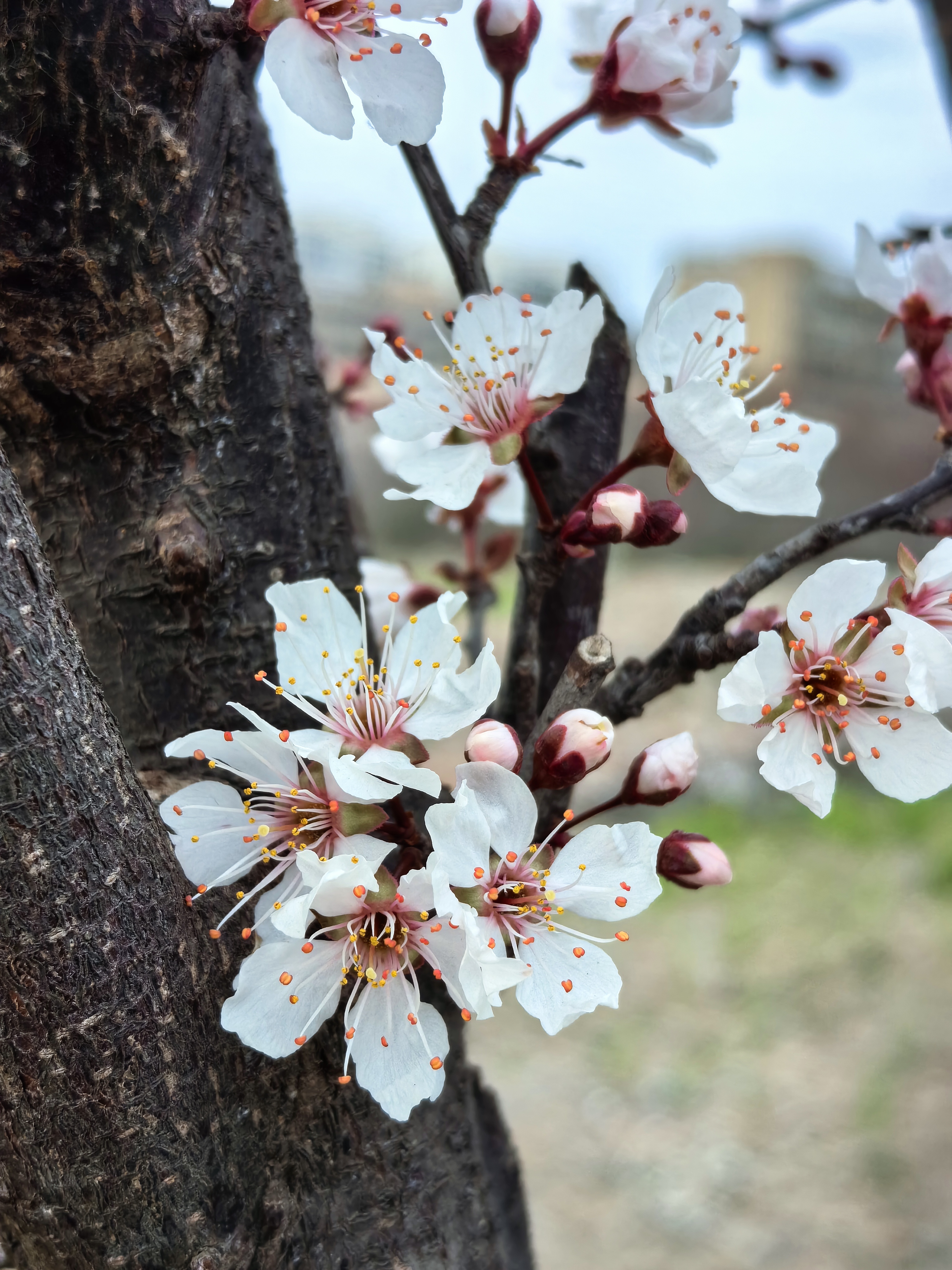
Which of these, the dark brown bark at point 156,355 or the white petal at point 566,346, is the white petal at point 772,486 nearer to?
the white petal at point 566,346

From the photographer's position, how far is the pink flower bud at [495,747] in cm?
41

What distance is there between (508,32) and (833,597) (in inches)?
13.2

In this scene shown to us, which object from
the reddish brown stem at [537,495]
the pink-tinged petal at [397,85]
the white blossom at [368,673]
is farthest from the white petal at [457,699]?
the pink-tinged petal at [397,85]

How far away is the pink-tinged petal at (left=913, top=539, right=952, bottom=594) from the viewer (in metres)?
0.42

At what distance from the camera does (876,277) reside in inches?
23.6

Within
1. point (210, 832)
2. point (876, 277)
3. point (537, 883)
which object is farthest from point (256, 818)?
point (876, 277)

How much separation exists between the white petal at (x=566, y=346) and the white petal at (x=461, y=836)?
0.68 feet

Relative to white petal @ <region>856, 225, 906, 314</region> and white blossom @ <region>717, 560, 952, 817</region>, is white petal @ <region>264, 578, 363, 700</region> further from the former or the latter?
white petal @ <region>856, 225, 906, 314</region>

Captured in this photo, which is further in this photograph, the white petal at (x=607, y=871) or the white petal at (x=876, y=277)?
the white petal at (x=876, y=277)

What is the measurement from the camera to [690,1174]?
6.69 ft

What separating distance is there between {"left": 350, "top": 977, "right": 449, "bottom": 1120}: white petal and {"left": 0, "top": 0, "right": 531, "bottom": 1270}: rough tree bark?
0.19 feet

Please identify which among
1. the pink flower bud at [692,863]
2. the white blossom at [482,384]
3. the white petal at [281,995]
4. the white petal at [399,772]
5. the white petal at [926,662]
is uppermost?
the white blossom at [482,384]

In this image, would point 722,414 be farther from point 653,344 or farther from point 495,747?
point 495,747

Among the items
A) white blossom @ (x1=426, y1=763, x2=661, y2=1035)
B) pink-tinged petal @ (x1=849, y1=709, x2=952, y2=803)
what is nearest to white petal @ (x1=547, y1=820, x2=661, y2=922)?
white blossom @ (x1=426, y1=763, x2=661, y2=1035)
